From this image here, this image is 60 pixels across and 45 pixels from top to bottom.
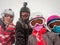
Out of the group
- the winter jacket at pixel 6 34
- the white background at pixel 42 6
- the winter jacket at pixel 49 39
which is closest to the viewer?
the winter jacket at pixel 49 39

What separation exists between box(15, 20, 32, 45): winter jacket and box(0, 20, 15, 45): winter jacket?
0.11 meters

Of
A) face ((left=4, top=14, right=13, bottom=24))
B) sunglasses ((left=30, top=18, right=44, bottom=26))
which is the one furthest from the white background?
sunglasses ((left=30, top=18, right=44, bottom=26))

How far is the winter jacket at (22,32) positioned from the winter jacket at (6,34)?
11 cm

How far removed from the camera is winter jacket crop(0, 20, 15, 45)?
1.19 metres

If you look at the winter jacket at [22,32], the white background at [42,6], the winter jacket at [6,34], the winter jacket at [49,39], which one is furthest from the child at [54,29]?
the white background at [42,6]

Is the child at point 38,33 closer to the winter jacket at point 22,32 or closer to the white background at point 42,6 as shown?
the winter jacket at point 22,32

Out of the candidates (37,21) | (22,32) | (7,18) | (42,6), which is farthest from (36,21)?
(42,6)

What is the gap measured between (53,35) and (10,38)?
368 millimetres

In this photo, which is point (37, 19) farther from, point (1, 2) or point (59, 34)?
point (1, 2)

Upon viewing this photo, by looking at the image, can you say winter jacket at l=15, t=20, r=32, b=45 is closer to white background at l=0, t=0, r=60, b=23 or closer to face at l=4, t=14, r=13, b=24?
face at l=4, t=14, r=13, b=24

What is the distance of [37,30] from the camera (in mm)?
1040

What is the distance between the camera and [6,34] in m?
1.20

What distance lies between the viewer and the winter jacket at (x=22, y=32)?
3.58 ft

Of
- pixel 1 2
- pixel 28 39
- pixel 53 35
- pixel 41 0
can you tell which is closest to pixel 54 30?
pixel 53 35
